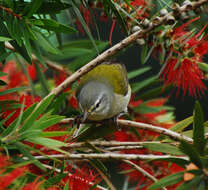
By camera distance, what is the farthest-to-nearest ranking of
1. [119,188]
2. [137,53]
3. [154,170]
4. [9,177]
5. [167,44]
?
[137,53]
[119,188]
[154,170]
[167,44]
[9,177]

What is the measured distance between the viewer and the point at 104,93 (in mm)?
1478

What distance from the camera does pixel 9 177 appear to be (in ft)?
1.60

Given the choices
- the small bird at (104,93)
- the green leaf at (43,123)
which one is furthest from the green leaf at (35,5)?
the small bird at (104,93)

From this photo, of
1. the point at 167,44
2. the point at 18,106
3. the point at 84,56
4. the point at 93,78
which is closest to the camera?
the point at 18,106

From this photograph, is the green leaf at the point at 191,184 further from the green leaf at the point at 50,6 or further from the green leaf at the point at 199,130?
the green leaf at the point at 50,6

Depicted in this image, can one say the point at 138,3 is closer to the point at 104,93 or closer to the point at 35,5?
the point at 35,5

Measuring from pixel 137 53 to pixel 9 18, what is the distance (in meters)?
1.99

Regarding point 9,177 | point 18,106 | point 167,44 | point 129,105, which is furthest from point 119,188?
point 9,177

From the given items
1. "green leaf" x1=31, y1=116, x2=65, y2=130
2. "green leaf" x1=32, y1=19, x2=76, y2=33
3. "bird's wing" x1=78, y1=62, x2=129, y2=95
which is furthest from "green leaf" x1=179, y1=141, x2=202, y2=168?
"bird's wing" x1=78, y1=62, x2=129, y2=95

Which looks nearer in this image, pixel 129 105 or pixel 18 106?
pixel 18 106

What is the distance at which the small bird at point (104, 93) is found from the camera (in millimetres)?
1359

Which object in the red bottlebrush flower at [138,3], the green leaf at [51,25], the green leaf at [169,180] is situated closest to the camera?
the green leaf at [169,180]

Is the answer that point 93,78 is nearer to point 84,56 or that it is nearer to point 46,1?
point 84,56

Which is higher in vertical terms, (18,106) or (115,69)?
(18,106)
